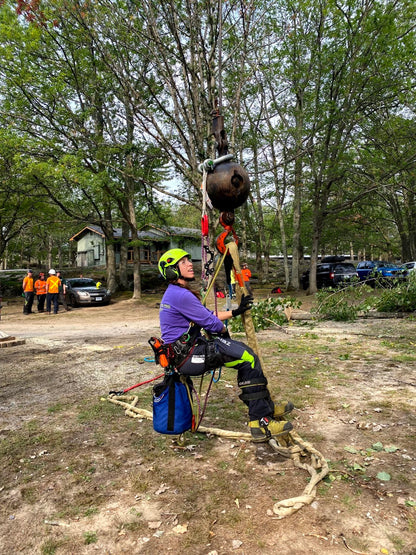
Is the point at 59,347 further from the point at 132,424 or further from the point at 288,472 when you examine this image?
the point at 288,472

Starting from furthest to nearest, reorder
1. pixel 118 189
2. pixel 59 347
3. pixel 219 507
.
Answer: pixel 118 189, pixel 59 347, pixel 219 507

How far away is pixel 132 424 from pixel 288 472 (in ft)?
6.56

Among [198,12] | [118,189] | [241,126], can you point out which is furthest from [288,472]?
[241,126]

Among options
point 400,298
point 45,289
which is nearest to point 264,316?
point 400,298

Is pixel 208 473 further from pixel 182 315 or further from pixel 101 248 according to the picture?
pixel 101 248

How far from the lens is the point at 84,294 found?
21312mm

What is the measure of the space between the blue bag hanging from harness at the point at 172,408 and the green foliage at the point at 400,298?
8.94 meters

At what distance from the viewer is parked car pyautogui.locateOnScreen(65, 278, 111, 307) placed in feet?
69.9

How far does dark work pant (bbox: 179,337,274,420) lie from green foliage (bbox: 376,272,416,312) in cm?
847

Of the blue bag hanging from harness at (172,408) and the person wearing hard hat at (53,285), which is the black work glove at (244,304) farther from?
the person wearing hard hat at (53,285)

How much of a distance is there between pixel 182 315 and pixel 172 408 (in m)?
0.87

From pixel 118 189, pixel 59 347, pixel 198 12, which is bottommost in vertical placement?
pixel 59 347

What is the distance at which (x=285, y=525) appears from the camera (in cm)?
238

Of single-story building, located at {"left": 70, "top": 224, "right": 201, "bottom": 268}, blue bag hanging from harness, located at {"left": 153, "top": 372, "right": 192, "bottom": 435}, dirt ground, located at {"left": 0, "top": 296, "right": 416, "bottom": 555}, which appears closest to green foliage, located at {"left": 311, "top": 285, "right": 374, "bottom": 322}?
dirt ground, located at {"left": 0, "top": 296, "right": 416, "bottom": 555}
